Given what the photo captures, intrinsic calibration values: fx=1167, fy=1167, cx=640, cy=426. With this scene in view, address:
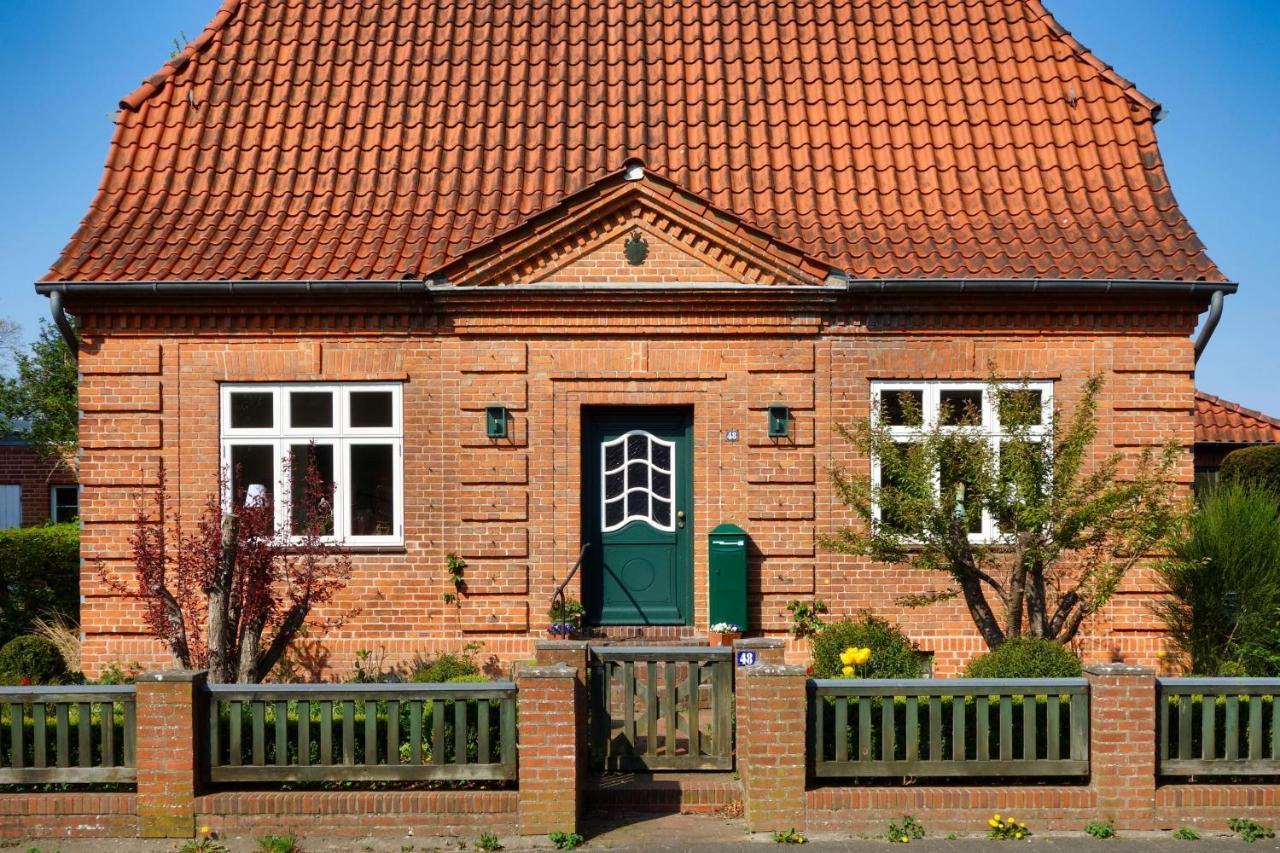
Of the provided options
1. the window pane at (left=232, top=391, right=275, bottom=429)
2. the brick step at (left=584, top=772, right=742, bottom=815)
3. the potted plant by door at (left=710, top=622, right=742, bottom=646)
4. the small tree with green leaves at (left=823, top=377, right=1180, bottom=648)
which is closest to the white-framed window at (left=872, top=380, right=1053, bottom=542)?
the small tree with green leaves at (left=823, top=377, right=1180, bottom=648)

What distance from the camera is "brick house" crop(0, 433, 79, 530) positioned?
29250mm

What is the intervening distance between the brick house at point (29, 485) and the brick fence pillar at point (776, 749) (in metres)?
26.7

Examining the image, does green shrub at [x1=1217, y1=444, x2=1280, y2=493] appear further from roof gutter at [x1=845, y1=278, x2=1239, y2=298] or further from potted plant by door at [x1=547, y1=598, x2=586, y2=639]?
potted plant by door at [x1=547, y1=598, x2=586, y2=639]

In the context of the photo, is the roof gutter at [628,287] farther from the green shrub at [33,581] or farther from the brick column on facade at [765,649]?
the brick column on facade at [765,649]

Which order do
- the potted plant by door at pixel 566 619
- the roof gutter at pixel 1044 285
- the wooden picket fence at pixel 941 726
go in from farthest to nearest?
the roof gutter at pixel 1044 285 < the potted plant by door at pixel 566 619 < the wooden picket fence at pixel 941 726

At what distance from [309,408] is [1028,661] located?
6.92 metres

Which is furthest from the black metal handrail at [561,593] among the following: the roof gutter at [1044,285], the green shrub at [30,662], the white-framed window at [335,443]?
the green shrub at [30,662]

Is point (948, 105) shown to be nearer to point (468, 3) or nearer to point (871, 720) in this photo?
point (468, 3)

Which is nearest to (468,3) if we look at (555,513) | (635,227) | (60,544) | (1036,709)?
(635,227)

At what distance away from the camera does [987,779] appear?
7.41 m

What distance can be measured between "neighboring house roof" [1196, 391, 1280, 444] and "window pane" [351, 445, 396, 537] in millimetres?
12410

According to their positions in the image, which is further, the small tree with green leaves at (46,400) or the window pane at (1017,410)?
the small tree with green leaves at (46,400)

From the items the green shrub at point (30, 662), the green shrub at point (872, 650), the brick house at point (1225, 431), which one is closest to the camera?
the green shrub at point (872, 650)

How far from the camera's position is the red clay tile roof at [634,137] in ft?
37.2
